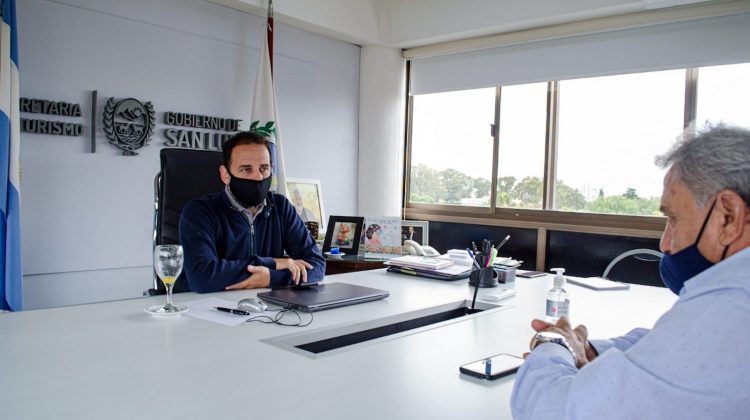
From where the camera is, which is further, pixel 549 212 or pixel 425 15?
pixel 425 15

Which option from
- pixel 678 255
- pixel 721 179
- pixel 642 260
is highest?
pixel 721 179

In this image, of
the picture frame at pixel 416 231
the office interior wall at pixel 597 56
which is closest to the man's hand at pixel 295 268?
the picture frame at pixel 416 231

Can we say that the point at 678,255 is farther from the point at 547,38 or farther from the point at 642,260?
the point at 547,38

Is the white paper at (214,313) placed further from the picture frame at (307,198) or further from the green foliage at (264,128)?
the picture frame at (307,198)

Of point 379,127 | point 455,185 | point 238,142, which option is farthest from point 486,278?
point 379,127

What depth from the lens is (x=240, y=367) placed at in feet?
3.71

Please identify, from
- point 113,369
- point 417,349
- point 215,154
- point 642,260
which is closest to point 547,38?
A: point 642,260

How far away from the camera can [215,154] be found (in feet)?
8.05

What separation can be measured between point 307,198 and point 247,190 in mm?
2115

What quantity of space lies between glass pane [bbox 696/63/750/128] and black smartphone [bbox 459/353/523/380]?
298 centimetres

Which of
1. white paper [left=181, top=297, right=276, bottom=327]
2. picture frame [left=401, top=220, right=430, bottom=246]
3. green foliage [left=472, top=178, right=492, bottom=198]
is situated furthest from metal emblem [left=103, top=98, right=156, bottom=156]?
green foliage [left=472, top=178, right=492, bottom=198]

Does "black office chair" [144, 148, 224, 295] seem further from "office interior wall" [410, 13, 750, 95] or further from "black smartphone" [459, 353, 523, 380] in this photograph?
"office interior wall" [410, 13, 750, 95]

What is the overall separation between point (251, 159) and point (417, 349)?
1.23 meters

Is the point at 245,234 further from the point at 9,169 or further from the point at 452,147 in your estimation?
the point at 452,147
